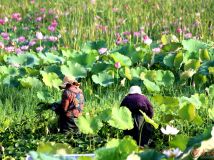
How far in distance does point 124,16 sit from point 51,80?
3.42 m

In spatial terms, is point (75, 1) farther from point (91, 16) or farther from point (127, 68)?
point (127, 68)

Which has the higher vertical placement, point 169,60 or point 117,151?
point 117,151

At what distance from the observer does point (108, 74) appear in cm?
636

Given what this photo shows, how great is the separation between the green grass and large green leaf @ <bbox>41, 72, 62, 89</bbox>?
1637 mm

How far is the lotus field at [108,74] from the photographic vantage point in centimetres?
452

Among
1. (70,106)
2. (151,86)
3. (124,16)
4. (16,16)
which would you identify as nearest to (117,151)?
(70,106)

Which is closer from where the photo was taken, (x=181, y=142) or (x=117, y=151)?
(x=117, y=151)

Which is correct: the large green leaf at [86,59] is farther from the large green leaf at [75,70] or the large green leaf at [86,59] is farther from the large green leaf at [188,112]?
the large green leaf at [188,112]

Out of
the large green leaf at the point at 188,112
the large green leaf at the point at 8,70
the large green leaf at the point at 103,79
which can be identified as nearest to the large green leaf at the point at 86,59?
the large green leaf at the point at 103,79

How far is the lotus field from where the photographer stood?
452 centimetres

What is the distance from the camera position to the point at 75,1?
33.9 feet

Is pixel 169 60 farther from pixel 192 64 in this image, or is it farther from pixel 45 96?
pixel 45 96

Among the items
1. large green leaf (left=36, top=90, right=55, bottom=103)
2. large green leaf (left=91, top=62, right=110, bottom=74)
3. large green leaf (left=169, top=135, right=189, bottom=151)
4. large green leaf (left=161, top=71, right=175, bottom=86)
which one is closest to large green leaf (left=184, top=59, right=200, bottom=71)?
large green leaf (left=161, top=71, right=175, bottom=86)

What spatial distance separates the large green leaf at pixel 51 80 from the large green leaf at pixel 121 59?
70cm
